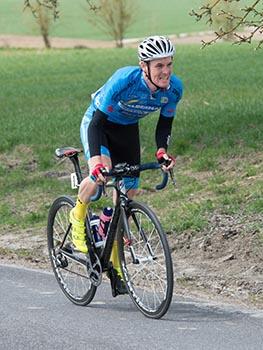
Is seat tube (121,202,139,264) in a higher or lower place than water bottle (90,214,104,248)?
higher

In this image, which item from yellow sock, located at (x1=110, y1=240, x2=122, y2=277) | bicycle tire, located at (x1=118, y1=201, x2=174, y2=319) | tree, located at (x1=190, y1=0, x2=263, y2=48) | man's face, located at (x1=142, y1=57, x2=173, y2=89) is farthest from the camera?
tree, located at (x1=190, y1=0, x2=263, y2=48)

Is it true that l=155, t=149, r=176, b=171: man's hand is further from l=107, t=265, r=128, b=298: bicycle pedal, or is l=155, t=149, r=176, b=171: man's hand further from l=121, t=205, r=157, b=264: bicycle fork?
l=107, t=265, r=128, b=298: bicycle pedal

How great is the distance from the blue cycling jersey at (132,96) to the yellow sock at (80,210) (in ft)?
2.20

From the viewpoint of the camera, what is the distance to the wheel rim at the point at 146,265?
318 inches

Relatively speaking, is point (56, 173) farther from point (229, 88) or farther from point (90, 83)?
point (90, 83)

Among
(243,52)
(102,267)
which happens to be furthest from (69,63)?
(102,267)

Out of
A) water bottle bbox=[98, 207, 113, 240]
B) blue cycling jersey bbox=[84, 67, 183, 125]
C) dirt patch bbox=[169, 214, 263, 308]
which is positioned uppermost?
blue cycling jersey bbox=[84, 67, 183, 125]

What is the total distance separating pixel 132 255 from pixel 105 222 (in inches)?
17.9

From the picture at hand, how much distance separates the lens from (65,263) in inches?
364

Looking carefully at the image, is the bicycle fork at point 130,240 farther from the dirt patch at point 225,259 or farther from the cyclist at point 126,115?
the dirt patch at point 225,259

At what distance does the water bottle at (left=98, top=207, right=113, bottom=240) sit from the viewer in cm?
861

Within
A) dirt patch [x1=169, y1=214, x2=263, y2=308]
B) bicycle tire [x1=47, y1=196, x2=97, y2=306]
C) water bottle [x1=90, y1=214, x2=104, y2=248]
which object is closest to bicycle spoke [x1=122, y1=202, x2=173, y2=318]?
water bottle [x1=90, y1=214, x2=104, y2=248]

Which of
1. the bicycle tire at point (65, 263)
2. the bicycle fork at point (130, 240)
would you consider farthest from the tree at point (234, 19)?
the bicycle fork at point (130, 240)

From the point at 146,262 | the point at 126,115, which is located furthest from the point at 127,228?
the point at 126,115
